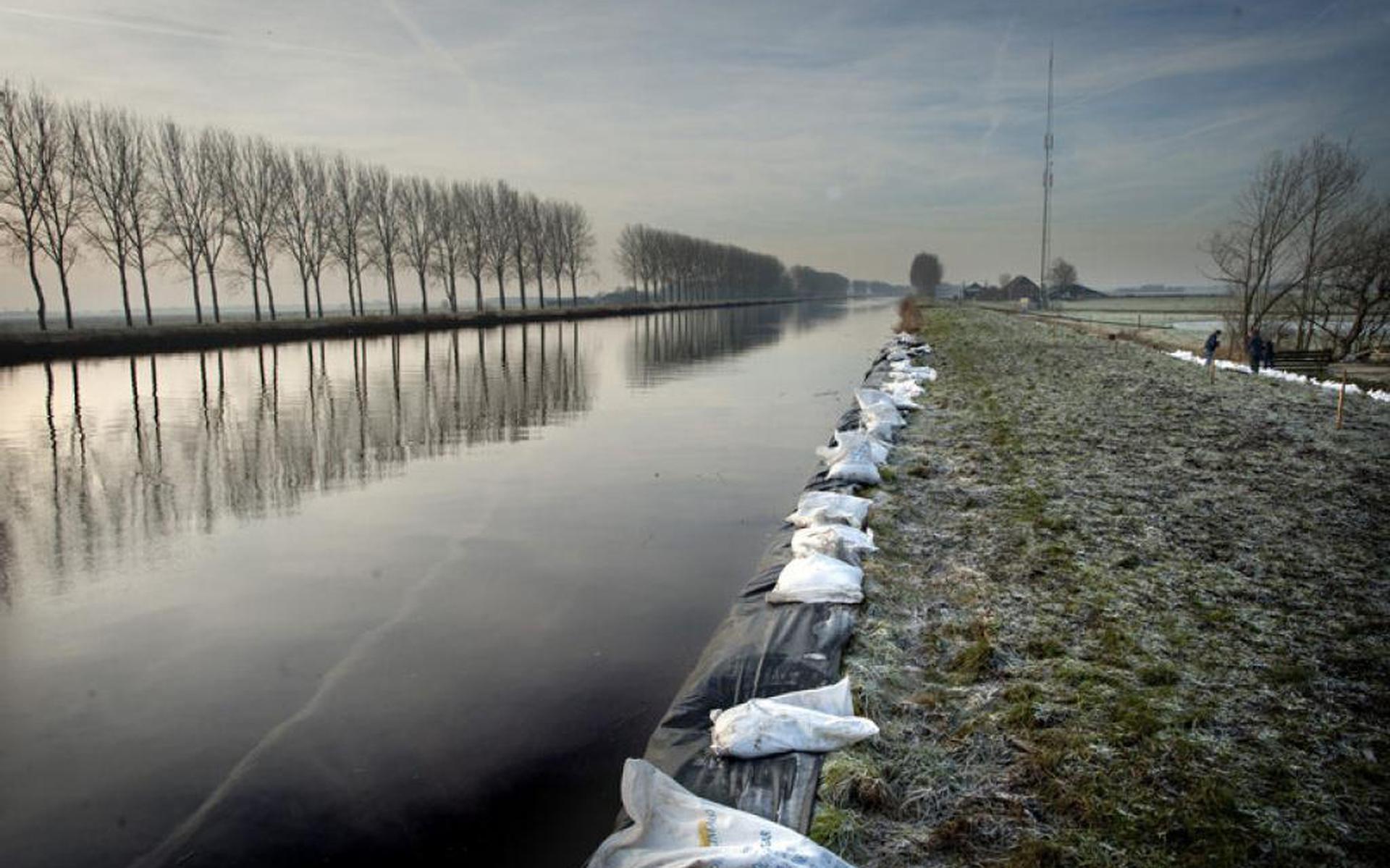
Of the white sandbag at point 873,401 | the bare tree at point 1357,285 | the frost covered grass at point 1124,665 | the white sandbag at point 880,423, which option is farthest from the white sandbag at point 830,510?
the bare tree at point 1357,285

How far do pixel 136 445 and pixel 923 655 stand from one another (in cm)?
1510

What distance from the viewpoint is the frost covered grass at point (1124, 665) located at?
3.69 metres

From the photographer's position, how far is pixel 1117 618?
19.9ft

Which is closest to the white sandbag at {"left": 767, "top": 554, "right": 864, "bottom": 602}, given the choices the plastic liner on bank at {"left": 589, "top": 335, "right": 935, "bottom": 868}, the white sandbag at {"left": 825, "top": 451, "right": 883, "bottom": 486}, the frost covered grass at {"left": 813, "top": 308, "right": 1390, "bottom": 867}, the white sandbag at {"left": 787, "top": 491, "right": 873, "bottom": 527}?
the plastic liner on bank at {"left": 589, "top": 335, "right": 935, "bottom": 868}

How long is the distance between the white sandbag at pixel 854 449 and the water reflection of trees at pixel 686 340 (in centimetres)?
1312

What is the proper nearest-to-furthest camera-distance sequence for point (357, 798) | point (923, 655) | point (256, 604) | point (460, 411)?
1. point (357, 798)
2. point (923, 655)
3. point (256, 604)
4. point (460, 411)

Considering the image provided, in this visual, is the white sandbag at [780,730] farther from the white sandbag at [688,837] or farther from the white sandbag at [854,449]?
the white sandbag at [854,449]

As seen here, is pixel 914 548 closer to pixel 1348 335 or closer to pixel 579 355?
pixel 579 355

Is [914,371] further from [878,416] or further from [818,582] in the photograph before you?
[818,582]

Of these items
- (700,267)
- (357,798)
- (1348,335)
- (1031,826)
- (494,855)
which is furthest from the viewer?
(700,267)

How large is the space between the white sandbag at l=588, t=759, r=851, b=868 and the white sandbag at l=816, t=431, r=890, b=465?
7703 millimetres

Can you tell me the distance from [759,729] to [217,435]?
15.1 metres

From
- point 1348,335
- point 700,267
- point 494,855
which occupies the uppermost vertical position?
point 700,267

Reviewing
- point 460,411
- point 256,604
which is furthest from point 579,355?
point 256,604
